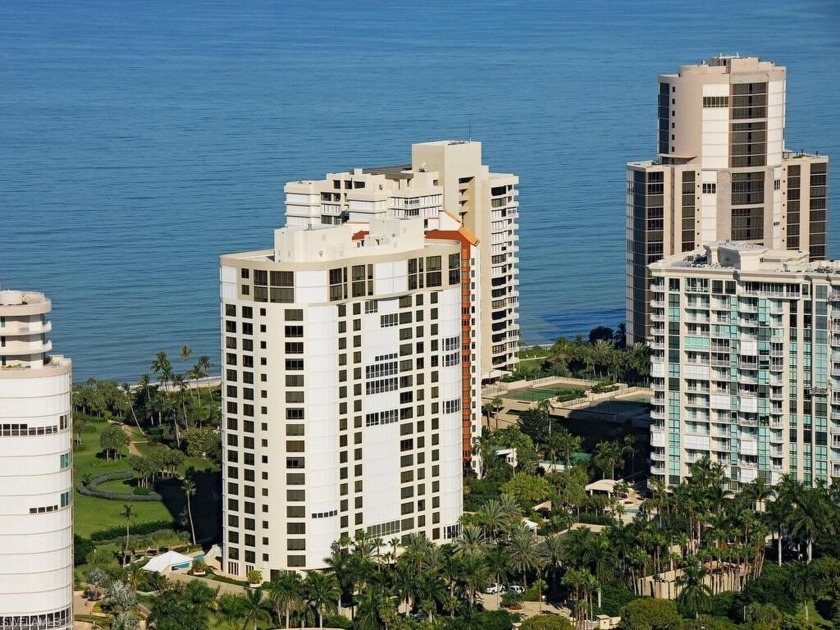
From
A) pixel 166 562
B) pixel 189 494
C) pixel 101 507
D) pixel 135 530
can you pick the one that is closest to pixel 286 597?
pixel 166 562

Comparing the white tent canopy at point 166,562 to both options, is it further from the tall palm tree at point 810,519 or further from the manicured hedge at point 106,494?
the tall palm tree at point 810,519

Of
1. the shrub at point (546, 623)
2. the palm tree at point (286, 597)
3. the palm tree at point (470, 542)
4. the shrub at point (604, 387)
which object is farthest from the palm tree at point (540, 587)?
the shrub at point (604, 387)

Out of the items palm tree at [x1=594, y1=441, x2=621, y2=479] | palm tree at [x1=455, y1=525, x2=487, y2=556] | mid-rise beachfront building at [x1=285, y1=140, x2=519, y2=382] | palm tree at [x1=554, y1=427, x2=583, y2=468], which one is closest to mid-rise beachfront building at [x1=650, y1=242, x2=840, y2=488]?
palm tree at [x1=594, y1=441, x2=621, y2=479]

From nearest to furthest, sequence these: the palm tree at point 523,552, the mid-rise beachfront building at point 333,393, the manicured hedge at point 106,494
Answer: the mid-rise beachfront building at point 333,393 → the palm tree at point 523,552 → the manicured hedge at point 106,494

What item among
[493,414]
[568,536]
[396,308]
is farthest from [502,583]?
[493,414]

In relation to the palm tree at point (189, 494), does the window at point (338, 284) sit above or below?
above

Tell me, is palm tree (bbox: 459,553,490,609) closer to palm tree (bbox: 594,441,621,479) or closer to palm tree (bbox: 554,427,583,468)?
palm tree (bbox: 594,441,621,479)
